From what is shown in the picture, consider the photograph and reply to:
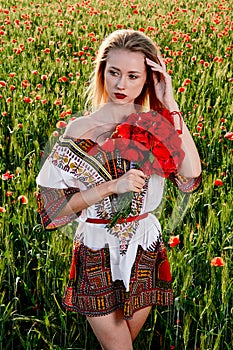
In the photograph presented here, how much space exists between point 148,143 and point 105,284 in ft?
1.66

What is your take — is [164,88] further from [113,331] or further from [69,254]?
[69,254]

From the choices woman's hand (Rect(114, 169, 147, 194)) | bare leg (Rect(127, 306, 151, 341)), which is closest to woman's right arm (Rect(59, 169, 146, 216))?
woman's hand (Rect(114, 169, 147, 194))

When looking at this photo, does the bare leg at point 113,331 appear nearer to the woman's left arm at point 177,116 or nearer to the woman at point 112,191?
the woman at point 112,191

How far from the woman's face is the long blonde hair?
0.02 m

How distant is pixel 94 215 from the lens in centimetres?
194

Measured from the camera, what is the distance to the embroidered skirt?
1.98 meters

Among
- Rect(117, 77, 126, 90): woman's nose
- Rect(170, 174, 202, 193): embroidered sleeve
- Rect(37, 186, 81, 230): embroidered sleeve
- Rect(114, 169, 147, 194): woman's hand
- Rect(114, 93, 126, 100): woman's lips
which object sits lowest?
Rect(37, 186, 81, 230): embroidered sleeve

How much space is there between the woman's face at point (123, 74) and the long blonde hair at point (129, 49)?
22 mm

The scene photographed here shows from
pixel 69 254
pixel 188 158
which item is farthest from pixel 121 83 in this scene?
pixel 69 254

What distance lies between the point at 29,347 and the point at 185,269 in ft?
2.20

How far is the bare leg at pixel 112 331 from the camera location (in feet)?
6.52

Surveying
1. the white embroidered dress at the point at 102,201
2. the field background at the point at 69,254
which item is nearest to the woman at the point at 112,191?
the white embroidered dress at the point at 102,201

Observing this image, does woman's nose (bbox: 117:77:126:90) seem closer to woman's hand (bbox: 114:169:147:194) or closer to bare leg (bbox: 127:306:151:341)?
woman's hand (bbox: 114:169:147:194)

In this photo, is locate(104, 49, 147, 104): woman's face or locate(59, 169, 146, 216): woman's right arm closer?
locate(59, 169, 146, 216): woman's right arm
